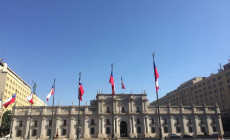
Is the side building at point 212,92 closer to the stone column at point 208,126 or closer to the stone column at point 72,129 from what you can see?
the stone column at point 208,126

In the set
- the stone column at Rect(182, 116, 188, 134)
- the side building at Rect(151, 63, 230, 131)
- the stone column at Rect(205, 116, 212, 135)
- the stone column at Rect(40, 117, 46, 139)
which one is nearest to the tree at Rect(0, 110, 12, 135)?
the stone column at Rect(40, 117, 46, 139)

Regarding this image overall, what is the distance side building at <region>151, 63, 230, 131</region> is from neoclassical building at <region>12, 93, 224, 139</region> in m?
11.5

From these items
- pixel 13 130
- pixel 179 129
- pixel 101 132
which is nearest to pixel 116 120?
pixel 101 132

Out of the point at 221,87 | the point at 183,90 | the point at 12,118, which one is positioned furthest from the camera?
the point at 183,90

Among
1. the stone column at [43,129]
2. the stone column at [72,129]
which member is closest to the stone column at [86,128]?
the stone column at [72,129]

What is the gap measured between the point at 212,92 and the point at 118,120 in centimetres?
4717

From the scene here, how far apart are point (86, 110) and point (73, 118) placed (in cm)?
486


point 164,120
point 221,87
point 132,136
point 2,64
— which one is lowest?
point 132,136

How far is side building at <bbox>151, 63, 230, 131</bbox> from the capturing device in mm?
76562

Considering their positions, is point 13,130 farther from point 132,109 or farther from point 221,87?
point 221,87

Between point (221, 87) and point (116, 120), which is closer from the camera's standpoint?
point (116, 120)

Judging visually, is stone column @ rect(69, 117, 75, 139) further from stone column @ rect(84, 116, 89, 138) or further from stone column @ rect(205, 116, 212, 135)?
stone column @ rect(205, 116, 212, 135)

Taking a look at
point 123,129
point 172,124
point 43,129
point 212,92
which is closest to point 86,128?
point 123,129

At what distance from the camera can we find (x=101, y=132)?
61375 mm
